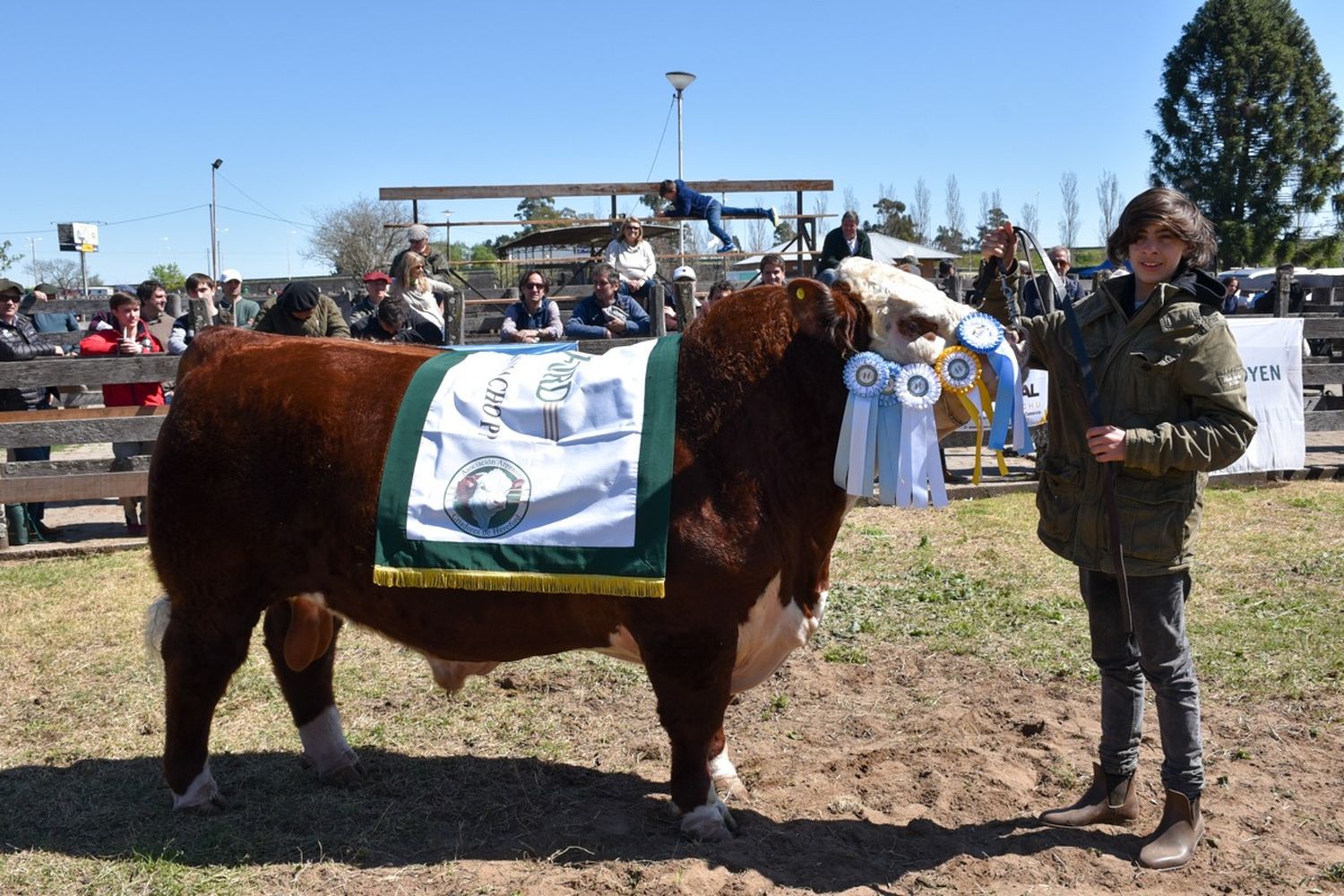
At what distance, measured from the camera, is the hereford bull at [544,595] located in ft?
11.6

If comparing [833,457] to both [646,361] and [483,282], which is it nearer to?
[646,361]

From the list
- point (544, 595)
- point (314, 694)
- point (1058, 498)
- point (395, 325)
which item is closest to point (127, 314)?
point (395, 325)

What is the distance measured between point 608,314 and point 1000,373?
597cm

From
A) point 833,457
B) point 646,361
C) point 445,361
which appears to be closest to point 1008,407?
point 833,457

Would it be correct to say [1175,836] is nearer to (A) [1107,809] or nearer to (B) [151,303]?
(A) [1107,809]

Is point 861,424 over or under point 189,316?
under

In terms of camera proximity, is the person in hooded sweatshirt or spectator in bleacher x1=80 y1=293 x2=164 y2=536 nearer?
the person in hooded sweatshirt

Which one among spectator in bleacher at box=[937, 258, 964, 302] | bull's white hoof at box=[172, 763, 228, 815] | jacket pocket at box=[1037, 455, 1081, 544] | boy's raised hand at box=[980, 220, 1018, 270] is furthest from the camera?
spectator in bleacher at box=[937, 258, 964, 302]

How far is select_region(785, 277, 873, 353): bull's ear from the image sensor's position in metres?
3.57

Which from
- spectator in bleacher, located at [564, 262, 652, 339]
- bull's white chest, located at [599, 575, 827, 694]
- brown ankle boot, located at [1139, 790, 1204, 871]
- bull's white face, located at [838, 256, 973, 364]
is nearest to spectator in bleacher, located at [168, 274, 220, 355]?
spectator in bleacher, located at [564, 262, 652, 339]

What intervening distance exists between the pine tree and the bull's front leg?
39917 millimetres

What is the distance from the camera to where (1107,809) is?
3748mm

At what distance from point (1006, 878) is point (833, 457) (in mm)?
1431

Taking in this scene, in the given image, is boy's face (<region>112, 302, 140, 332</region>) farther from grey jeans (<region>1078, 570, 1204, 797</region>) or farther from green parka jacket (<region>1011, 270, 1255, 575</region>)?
grey jeans (<region>1078, 570, 1204, 797</region>)
